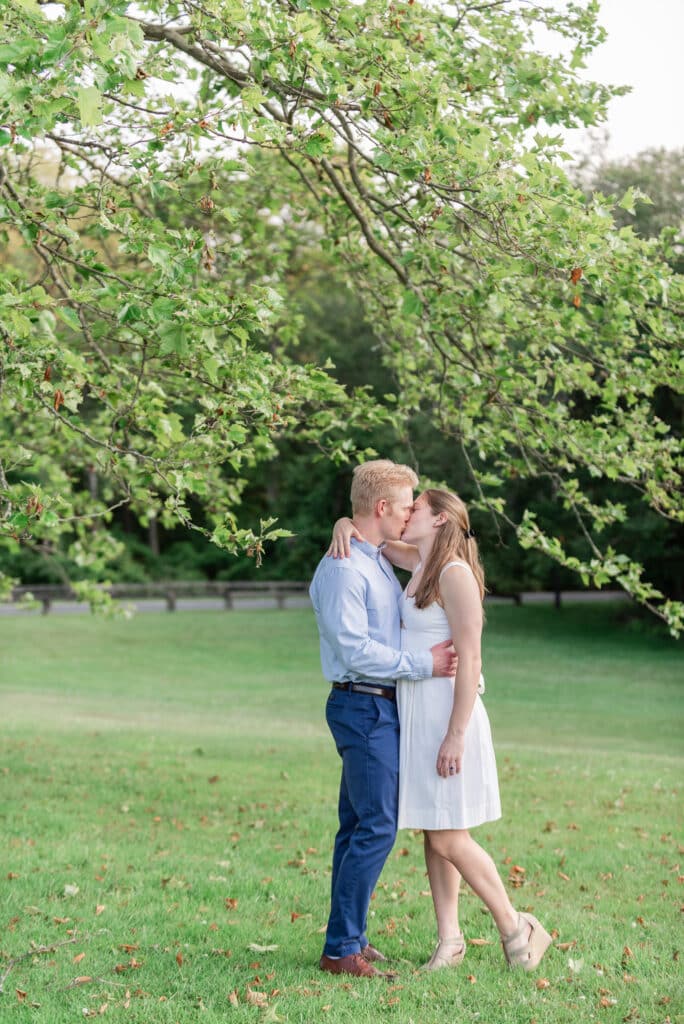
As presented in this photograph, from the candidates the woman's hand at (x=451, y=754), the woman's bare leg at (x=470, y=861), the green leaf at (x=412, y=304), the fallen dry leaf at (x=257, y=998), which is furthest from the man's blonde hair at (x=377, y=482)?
the fallen dry leaf at (x=257, y=998)

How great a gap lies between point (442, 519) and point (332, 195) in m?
4.59

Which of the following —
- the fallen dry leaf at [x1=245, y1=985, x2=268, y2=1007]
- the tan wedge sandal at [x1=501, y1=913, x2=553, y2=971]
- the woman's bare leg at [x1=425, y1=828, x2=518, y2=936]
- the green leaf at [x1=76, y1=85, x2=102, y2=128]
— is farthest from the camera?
the tan wedge sandal at [x1=501, y1=913, x2=553, y2=971]

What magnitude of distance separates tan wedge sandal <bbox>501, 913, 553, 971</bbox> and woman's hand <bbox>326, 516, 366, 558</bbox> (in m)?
2.00

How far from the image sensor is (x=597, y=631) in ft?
109

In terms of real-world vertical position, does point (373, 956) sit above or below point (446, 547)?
below

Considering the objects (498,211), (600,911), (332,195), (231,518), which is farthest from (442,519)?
(332,195)

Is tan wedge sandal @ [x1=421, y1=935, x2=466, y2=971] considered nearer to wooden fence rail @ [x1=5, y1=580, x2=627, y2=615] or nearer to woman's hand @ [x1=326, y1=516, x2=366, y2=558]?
woman's hand @ [x1=326, y1=516, x2=366, y2=558]

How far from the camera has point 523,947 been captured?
199 inches

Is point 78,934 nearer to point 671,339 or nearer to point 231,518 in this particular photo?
point 231,518

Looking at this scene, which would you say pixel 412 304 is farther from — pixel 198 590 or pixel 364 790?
pixel 198 590

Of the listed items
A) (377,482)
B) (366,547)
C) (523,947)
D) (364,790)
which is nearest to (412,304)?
(377,482)

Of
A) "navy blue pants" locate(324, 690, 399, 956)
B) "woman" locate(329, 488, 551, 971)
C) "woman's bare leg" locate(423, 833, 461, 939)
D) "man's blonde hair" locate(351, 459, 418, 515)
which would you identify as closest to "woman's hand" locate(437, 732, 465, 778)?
"woman" locate(329, 488, 551, 971)

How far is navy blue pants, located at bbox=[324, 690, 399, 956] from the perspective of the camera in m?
4.78

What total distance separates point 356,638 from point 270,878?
287 cm
